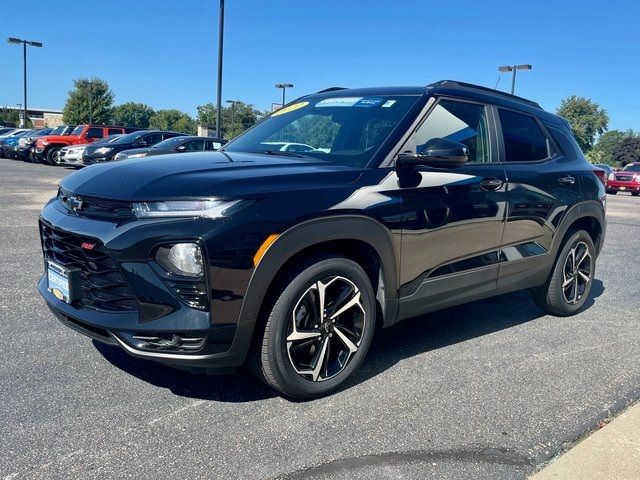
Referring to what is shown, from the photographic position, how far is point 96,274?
2.84m

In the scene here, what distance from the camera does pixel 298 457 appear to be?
8.65 feet

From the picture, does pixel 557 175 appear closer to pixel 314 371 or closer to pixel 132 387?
pixel 314 371

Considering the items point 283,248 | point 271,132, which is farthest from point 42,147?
point 283,248

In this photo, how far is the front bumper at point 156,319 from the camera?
2.67m

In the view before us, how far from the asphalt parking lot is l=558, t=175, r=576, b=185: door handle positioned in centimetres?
125

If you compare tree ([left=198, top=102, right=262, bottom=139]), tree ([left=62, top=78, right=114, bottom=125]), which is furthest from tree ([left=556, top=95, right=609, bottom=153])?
tree ([left=62, top=78, right=114, bottom=125])

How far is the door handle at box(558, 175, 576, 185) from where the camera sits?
469 cm

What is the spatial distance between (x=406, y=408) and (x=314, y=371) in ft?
1.83

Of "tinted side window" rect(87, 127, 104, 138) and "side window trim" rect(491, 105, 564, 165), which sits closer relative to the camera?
"side window trim" rect(491, 105, 564, 165)

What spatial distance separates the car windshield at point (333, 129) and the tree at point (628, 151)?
94.1 m

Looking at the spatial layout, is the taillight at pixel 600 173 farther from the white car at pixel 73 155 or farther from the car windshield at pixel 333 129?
the white car at pixel 73 155

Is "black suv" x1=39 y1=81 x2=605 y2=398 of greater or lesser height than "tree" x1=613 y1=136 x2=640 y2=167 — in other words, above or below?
below

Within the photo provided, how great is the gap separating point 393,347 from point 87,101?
254 ft

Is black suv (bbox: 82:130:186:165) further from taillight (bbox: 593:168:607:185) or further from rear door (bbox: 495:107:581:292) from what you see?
rear door (bbox: 495:107:581:292)
